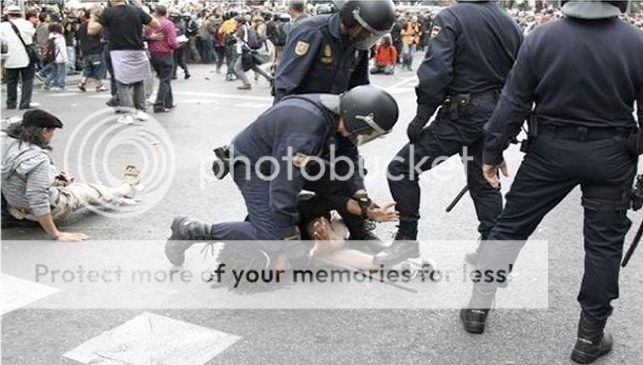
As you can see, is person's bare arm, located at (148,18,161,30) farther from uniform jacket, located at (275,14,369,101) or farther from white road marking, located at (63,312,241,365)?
white road marking, located at (63,312,241,365)

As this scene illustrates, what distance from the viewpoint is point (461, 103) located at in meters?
4.15

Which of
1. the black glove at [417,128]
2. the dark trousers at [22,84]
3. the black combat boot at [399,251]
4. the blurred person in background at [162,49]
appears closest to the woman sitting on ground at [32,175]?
the black combat boot at [399,251]

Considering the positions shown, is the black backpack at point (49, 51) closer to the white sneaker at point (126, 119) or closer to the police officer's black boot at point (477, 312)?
the white sneaker at point (126, 119)

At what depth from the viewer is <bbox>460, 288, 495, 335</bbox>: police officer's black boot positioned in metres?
3.73

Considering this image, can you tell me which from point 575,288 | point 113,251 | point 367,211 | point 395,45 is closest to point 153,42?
point 113,251

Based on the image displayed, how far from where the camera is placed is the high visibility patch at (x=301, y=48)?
4.55 meters

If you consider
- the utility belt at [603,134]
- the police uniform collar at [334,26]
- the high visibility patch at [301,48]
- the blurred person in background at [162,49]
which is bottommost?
the blurred person in background at [162,49]

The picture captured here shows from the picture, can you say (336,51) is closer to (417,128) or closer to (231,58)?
(417,128)

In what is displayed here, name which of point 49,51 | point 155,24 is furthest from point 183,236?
point 49,51

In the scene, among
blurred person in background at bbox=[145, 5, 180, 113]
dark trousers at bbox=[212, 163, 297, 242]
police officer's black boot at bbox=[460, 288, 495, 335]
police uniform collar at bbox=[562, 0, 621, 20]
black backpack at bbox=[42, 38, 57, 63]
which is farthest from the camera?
black backpack at bbox=[42, 38, 57, 63]

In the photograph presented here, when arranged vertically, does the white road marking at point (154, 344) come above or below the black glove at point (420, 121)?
below

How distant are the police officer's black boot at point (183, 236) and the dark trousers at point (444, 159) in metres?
1.22

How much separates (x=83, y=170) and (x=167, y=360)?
4.42 metres

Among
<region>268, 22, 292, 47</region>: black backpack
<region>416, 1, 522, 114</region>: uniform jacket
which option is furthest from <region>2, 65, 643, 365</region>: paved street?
<region>268, 22, 292, 47</region>: black backpack
